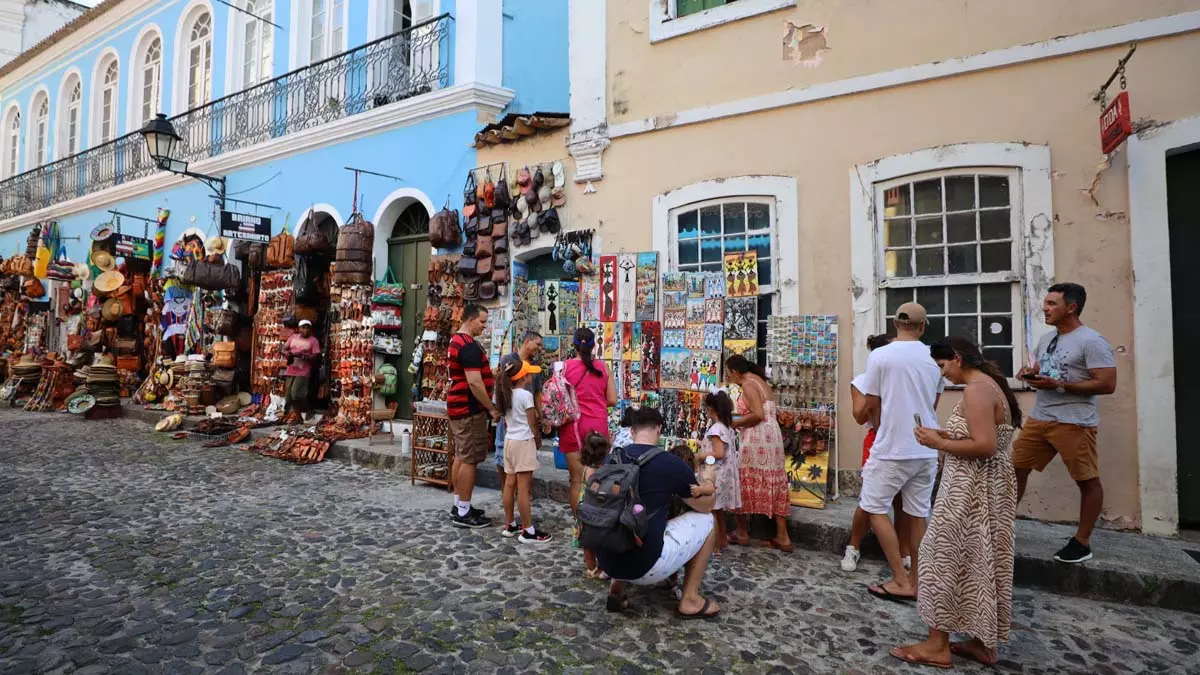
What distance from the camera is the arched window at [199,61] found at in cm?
1365

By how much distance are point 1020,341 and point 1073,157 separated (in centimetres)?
150

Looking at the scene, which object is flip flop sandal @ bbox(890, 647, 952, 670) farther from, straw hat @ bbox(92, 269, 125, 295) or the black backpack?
straw hat @ bbox(92, 269, 125, 295)

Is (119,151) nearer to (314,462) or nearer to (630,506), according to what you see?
(314,462)

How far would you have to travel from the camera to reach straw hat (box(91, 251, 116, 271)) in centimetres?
1353

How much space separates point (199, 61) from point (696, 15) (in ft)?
39.0

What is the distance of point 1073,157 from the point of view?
523cm

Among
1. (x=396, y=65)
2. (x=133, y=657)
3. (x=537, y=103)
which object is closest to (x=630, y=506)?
(x=133, y=657)

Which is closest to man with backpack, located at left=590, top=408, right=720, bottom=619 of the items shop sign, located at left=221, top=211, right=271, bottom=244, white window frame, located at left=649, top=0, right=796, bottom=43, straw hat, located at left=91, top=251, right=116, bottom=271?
white window frame, located at left=649, top=0, right=796, bottom=43

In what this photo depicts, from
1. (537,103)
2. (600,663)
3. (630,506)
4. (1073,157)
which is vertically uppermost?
(537,103)

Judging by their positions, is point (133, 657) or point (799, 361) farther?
point (799, 361)

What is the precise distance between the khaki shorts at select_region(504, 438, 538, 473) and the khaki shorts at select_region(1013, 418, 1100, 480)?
354 centimetres

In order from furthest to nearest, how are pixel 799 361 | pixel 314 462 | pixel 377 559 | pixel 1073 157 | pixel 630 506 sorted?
1. pixel 314 462
2. pixel 799 361
3. pixel 1073 157
4. pixel 377 559
5. pixel 630 506

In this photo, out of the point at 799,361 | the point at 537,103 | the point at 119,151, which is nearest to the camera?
the point at 799,361

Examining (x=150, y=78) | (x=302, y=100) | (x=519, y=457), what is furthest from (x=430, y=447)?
(x=150, y=78)
